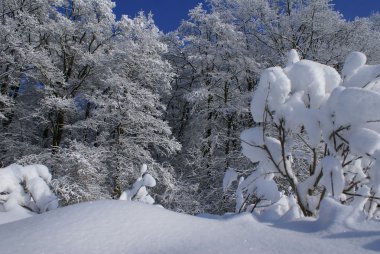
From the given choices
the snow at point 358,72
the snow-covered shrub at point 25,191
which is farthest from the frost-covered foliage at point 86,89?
the snow at point 358,72

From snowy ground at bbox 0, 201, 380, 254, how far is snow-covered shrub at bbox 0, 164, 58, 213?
1.98m

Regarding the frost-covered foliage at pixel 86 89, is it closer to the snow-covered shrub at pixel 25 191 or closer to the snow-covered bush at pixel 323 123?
the snow-covered shrub at pixel 25 191

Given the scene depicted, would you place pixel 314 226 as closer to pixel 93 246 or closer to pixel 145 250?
pixel 145 250

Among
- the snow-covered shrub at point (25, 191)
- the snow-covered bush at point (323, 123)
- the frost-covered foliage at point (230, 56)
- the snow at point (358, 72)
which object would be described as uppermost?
the frost-covered foliage at point (230, 56)

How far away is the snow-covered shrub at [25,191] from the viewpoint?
368cm

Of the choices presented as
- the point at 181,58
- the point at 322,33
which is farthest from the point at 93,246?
the point at 181,58

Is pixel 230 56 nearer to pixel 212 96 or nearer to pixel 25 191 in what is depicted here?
pixel 212 96

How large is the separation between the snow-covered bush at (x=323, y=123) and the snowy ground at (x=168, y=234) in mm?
387

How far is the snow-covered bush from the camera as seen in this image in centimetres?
181

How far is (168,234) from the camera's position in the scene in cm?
160

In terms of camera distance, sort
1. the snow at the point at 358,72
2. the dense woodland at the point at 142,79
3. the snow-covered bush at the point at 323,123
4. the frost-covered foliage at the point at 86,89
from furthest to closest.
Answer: the dense woodland at the point at 142,79, the frost-covered foliage at the point at 86,89, the snow at the point at 358,72, the snow-covered bush at the point at 323,123

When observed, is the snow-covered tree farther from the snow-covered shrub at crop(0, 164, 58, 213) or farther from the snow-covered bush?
the snow-covered bush

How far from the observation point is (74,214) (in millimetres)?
1771

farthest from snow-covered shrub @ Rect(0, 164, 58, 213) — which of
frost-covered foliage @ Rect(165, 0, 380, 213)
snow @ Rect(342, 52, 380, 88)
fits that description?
frost-covered foliage @ Rect(165, 0, 380, 213)
